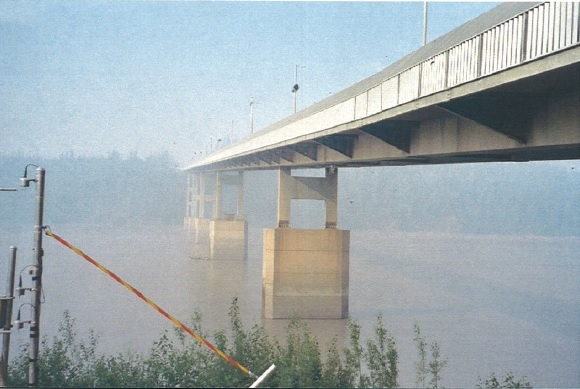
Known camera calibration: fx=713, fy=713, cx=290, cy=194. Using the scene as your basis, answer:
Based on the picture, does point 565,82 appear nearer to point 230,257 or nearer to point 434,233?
point 230,257

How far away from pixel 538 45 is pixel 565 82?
6.92ft

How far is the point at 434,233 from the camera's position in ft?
461

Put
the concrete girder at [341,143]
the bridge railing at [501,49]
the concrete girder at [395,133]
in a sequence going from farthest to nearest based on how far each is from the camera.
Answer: the concrete girder at [341,143], the concrete girder at [395,133], the bridge railing at [501,49]

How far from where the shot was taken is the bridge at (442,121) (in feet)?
41.1

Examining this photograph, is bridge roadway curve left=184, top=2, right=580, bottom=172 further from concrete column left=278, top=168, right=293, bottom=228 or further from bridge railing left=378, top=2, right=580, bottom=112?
concrete column left=278, top=168, right=293, bottom=228

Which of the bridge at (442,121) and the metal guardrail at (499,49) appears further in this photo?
the bridge at (442,121)

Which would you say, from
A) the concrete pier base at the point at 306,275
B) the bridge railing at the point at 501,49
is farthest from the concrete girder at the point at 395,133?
the concrete pier base at the point at 306,275

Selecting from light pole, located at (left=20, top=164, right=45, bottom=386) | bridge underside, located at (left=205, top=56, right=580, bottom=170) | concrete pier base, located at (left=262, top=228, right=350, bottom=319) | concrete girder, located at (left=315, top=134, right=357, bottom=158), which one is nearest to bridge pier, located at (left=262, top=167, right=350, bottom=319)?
concrete pier base, located at (left=262, top=228, right=350, bottom=319)

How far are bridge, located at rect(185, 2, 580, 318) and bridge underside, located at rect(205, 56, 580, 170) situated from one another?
0.03 meters

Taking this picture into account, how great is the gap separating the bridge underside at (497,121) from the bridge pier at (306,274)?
14513mm

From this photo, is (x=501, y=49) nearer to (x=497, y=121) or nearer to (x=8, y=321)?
(x=497, y=121)

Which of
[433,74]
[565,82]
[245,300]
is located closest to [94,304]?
[245,300]

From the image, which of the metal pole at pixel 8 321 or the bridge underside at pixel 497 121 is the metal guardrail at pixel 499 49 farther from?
the metal pole at pixel 8 321

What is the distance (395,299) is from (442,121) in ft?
99.7
